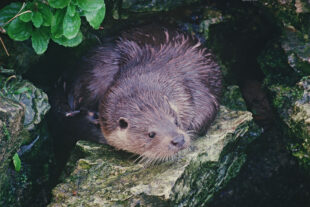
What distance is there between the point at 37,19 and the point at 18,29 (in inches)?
8.5

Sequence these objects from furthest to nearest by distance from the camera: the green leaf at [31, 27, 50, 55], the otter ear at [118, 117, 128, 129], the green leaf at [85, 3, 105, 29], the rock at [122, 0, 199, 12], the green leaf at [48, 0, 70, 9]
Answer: the rock at [122, 0, 199, 12]
the otter ear at [118, 117, 128, 129]
the green leaf at [31, 27, 50, 55]
the green leaf at [85, 3, 105, 29]
the green leaf at [48, 0, 70, 9]

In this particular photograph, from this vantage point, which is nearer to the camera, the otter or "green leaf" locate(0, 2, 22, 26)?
"green leaf" locate(0, 2, 22, 26)

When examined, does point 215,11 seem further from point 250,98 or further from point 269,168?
point 269,168

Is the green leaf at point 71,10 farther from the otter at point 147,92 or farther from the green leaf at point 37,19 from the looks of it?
the otter at point 147,92

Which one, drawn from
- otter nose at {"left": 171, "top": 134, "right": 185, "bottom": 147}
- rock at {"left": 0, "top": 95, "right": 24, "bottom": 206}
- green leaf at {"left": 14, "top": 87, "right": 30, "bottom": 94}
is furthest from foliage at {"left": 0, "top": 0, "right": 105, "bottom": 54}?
otter nose at {"left": 171, "top": 134, "right": 185, "bottom": 147}

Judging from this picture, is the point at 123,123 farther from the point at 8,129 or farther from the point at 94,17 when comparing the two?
the point at 8,129

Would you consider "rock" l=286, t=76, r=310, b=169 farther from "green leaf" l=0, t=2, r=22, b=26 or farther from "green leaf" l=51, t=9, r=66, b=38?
"green leaf" l=0, t=2, r=22, b=26

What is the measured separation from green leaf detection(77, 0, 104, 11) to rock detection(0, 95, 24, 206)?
0.98 m

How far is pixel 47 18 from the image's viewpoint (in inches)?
134

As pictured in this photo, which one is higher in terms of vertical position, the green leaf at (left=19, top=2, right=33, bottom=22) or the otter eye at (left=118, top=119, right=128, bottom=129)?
the green leaf at (left=19, top=2, right=33, bottom=22)

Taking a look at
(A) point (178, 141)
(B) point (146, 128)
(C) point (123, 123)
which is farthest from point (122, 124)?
(A) point (178, 141)

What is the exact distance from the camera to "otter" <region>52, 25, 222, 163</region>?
3.79 metres

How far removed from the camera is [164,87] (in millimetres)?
4027

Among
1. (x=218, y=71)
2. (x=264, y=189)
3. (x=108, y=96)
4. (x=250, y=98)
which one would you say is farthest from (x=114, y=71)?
(x=264, y=189)
